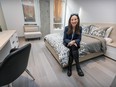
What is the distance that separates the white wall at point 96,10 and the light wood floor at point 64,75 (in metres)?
1.64

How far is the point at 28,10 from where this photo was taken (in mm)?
4527

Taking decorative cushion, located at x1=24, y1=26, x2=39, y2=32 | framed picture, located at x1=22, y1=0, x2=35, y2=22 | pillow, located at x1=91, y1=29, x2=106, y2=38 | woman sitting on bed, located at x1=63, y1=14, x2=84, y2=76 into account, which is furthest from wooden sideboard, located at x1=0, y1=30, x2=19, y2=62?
framed picture, located at x1=22, y1=0, x2=35, y2=22

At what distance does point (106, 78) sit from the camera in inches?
69.3

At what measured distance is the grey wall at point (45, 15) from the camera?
452 cm

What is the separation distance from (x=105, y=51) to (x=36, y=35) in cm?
310

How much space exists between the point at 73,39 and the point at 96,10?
2271mm

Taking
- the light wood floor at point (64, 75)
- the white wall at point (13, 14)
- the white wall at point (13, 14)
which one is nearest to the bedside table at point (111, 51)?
the light wood floor at point (64, 75)

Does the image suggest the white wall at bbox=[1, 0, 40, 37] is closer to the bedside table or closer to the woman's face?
the woman's face

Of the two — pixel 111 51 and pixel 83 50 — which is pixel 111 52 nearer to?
pixel 111 51

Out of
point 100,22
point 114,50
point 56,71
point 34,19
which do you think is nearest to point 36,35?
point 34,19

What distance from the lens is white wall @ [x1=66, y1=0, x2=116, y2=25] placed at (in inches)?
116

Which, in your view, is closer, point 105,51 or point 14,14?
point 105,51

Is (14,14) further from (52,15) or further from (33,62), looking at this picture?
(33,62)

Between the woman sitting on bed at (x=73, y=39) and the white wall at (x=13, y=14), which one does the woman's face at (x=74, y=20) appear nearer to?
the woman sitting on bed at (x=73, y=39)
